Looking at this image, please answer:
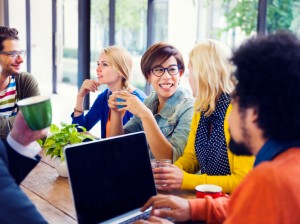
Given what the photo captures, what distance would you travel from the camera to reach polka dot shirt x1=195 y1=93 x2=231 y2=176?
175 centimetres

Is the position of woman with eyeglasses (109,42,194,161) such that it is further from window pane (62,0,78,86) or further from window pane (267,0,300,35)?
window pane (62,0,78,86)

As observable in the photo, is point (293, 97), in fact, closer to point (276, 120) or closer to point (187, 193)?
point (276, 120)

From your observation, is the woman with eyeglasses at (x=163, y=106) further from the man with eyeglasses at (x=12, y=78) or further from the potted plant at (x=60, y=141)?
the man with eyeglasses at (x=12, y=78)

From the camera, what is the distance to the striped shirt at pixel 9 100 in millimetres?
2681

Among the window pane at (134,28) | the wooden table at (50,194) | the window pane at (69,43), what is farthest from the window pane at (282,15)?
the window pane at (69,43)

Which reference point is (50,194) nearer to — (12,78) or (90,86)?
(90,86)

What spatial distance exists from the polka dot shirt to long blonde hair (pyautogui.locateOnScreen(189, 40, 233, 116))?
0.11 feet

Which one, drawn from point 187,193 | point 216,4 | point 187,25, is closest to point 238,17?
point 216,4

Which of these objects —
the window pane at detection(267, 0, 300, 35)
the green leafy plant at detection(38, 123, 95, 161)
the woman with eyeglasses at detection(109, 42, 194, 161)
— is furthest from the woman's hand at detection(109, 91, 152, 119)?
the window pane at detection(267, 0, 300, 35)

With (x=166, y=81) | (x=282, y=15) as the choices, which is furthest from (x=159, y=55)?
(x=282, y=15)

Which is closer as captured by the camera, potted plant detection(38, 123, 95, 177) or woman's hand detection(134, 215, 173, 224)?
woman's hand detection(134, 215, 173, 224)

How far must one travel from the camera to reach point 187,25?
516 cm

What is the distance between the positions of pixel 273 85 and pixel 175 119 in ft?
4.21

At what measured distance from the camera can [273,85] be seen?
2.97ft
